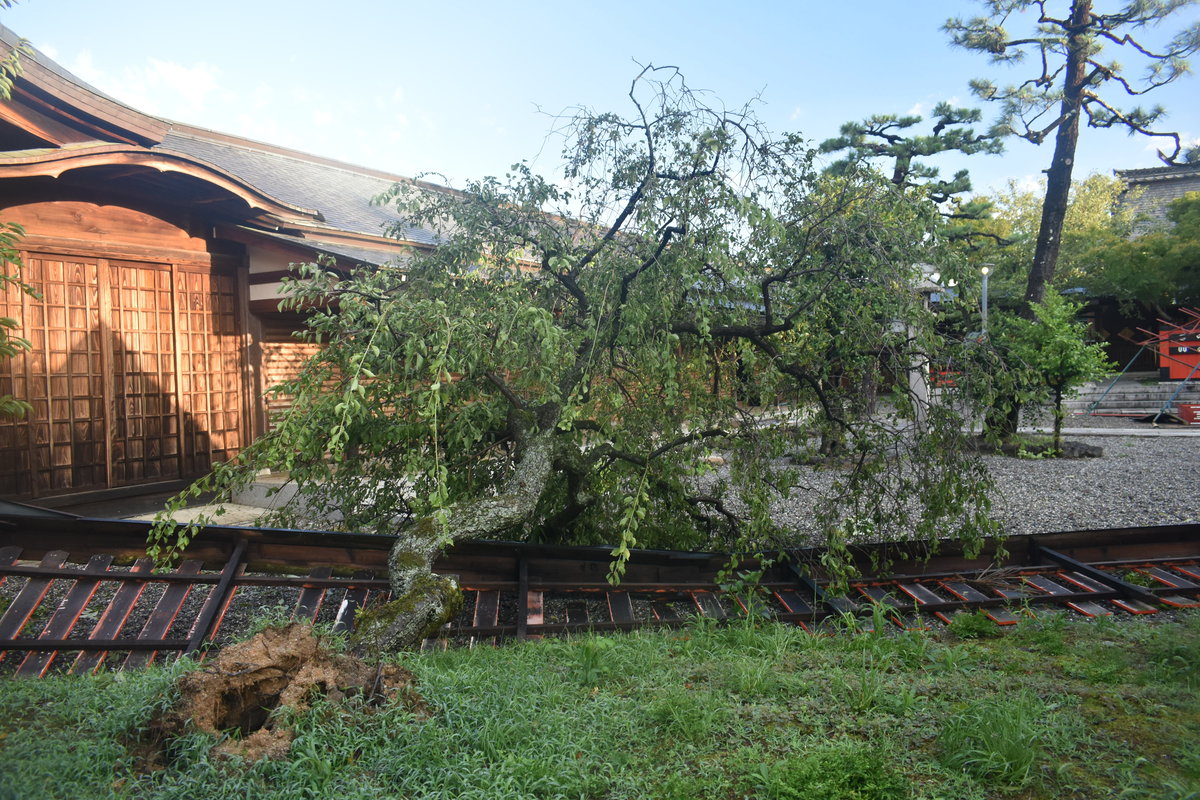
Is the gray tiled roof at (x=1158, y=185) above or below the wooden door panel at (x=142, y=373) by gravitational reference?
above

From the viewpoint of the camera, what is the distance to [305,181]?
1304 cm

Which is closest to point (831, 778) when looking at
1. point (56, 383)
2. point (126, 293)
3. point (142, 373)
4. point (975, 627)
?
point (975, 627)

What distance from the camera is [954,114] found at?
1320 centimetres

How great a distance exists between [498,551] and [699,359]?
1.86m

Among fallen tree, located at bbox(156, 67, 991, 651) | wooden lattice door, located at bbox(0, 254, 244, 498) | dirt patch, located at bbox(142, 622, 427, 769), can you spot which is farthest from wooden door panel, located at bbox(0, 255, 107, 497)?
dirt patch, located at bbox(142, 622, 427, 769)

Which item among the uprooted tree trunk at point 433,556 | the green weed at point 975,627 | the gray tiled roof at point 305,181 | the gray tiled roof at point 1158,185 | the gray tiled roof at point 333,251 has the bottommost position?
the green weed at point 975,627

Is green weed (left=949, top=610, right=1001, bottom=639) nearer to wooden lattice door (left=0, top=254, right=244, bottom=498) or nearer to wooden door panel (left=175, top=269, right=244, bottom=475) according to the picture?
wooden door panel (left=175, top=269, right=244, bottom=475)

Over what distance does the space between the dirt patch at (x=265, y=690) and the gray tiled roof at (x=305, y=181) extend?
8627 mm

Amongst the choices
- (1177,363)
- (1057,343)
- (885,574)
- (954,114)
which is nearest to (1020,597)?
(885,574)

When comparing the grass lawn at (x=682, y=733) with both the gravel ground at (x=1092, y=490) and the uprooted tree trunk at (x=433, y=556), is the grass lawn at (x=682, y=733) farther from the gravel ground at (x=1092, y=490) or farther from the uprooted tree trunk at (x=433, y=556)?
the gravel ground at (x=1092, y=490)

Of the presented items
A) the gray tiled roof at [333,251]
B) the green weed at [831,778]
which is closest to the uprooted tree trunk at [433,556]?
the green weed at [831,778]

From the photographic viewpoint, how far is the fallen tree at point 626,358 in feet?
13.1

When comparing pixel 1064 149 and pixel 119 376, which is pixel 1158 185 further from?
pixel 119 376

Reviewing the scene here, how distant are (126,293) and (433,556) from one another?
5.79 m
